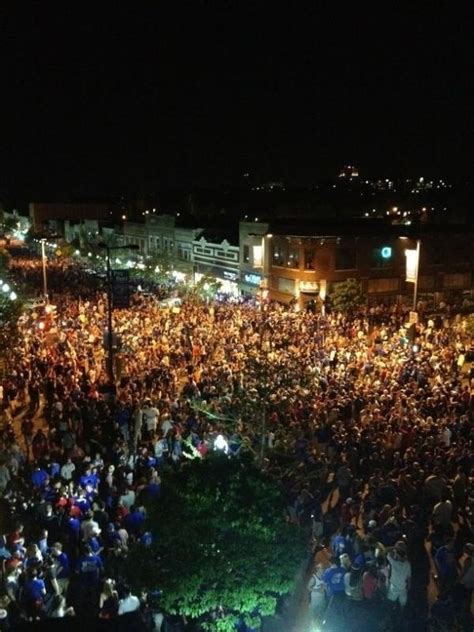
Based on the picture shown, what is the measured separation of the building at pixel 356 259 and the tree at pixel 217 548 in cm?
3197

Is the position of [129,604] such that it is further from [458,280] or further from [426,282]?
[458,280]

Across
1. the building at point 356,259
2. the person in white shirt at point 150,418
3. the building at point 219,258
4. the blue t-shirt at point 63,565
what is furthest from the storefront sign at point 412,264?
the blue t-shirt at point 63,565

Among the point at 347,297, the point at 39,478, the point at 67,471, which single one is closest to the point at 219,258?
the point at 347,297

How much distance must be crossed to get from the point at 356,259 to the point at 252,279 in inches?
287

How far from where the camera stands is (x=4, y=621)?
8484 millimetres

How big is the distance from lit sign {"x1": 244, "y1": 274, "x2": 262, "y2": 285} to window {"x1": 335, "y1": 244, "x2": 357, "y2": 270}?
562 centimetres

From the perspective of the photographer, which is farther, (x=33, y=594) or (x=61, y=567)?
(x=61, y=567)

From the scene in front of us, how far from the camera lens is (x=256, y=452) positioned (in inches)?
510

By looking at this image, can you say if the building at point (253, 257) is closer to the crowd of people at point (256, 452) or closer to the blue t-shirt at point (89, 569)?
the crowd of people at point (256, 452)

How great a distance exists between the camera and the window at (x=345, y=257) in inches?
1581

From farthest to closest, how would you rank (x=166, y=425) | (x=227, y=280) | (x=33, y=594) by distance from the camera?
(x=227, y=280) → (x=166, y=425) → (x=33, y=594)

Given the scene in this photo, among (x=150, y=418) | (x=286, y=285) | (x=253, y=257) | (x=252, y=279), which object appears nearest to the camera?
(x=150, y=418)

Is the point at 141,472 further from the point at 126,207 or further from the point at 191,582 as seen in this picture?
the point at 126,207

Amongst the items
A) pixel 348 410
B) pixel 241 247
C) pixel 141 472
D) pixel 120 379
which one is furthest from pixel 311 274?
pixel 141 472
